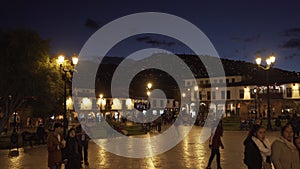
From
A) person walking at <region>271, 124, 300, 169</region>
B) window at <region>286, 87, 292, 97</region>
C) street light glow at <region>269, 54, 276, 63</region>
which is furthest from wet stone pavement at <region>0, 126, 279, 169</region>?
window at <region>286, 87, 292, 97</region>

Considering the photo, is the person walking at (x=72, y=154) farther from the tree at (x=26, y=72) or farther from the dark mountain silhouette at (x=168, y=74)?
the dark mountain silhouette at (x=168, y=74)

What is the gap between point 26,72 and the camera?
2119cm

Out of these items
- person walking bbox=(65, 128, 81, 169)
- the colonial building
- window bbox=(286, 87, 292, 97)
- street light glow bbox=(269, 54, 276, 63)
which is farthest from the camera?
window bbox=(286, 87, 292, 97)

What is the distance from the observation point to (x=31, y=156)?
593 inches

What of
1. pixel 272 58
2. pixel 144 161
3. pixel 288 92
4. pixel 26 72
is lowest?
pixel 144 161

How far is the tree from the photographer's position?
68.8 feet

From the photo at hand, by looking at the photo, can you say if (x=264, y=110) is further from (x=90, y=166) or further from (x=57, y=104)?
(x=90, y=166)

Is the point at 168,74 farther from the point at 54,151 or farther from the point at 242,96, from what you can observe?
the point at 54,151

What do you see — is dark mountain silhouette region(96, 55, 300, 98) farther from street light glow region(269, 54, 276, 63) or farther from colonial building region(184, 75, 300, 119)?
street light glow region(269, 54, 276, 63)

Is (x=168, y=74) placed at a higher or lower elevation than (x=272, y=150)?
higher

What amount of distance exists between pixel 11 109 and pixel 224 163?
48.8ft

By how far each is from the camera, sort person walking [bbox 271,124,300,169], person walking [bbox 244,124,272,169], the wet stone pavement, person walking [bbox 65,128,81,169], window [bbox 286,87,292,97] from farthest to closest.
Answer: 1. window [bbox 286,87,292,97]
2. the wet stone pavement
3. person walking [bbox 65,128,81,169]
4. person walking [bbox 244,124,272,169]
5. person walking [bbox 271,124,300,169]

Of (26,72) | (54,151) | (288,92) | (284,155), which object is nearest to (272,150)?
(284,155)

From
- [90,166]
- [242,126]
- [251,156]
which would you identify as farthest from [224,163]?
[242,126]
